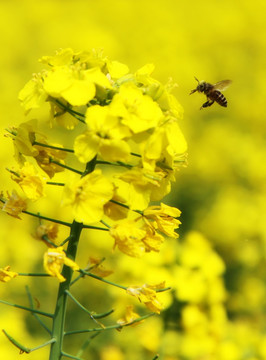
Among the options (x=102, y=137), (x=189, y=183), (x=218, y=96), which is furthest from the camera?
(x=189, y=183)

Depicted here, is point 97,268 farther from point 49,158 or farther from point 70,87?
point 70,87

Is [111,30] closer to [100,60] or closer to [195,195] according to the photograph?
[195,195]

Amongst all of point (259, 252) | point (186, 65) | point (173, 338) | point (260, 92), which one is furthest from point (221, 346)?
point (186, 65)

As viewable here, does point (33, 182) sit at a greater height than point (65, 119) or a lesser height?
lesser

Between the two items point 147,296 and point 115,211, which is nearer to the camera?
point 115,211

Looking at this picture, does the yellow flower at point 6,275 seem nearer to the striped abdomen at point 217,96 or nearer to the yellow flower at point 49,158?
the yellow flower at point 49,158

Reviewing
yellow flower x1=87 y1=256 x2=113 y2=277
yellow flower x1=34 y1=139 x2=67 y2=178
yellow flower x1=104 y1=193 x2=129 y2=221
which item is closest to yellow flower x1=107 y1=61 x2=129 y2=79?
yellow flower x1=34 y1=139 x2=67 y2=178

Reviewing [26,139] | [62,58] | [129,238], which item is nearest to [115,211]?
[129,238]
